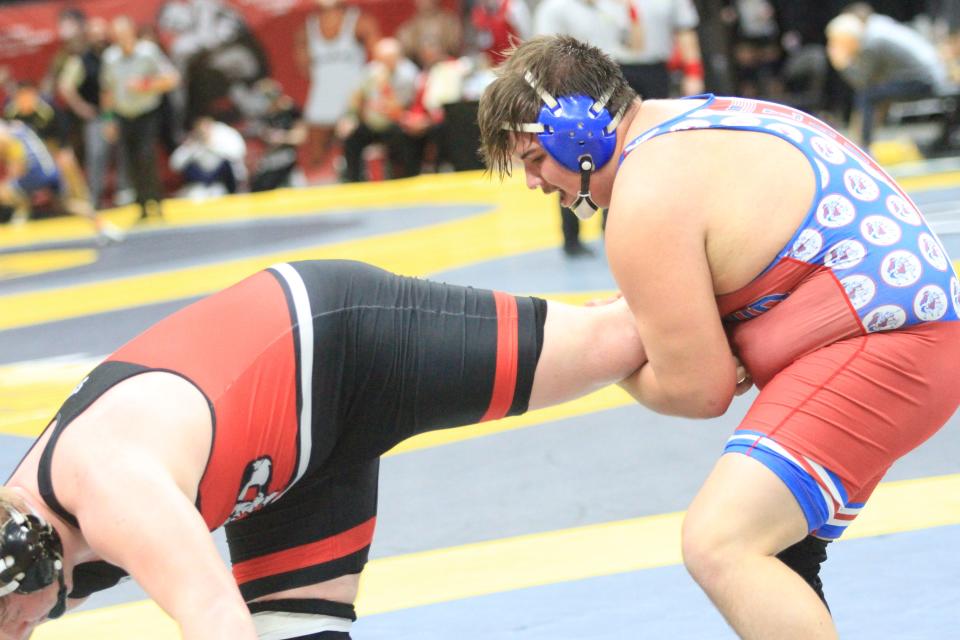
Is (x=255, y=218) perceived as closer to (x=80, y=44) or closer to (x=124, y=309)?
(x=80, y=44)

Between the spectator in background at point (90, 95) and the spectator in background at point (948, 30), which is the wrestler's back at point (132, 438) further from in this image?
the spectator in background at point (90, 95)

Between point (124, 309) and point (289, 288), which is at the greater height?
point (289, 288)

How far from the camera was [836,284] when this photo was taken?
8.16 ft

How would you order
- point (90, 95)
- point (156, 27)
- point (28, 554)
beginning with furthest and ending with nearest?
point (156, 27), point (90, 95), point (28, 554)

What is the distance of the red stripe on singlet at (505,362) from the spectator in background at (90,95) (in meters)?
12.9

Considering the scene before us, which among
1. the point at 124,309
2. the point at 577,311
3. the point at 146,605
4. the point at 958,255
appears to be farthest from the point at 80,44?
the point at 577,311

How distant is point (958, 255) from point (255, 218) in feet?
23.8

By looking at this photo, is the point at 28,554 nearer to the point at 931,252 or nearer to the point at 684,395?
the point at 684,395

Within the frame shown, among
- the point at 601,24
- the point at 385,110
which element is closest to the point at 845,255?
the point at 601,24

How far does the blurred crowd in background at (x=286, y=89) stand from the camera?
1345 centimetres

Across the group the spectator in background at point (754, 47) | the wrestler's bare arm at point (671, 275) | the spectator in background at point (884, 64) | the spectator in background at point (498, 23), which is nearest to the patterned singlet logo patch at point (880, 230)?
the wrestler's bare arm at point (671, 275)

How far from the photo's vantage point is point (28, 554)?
229 cm

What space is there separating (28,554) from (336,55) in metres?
14.1

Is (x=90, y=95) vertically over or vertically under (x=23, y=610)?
under
